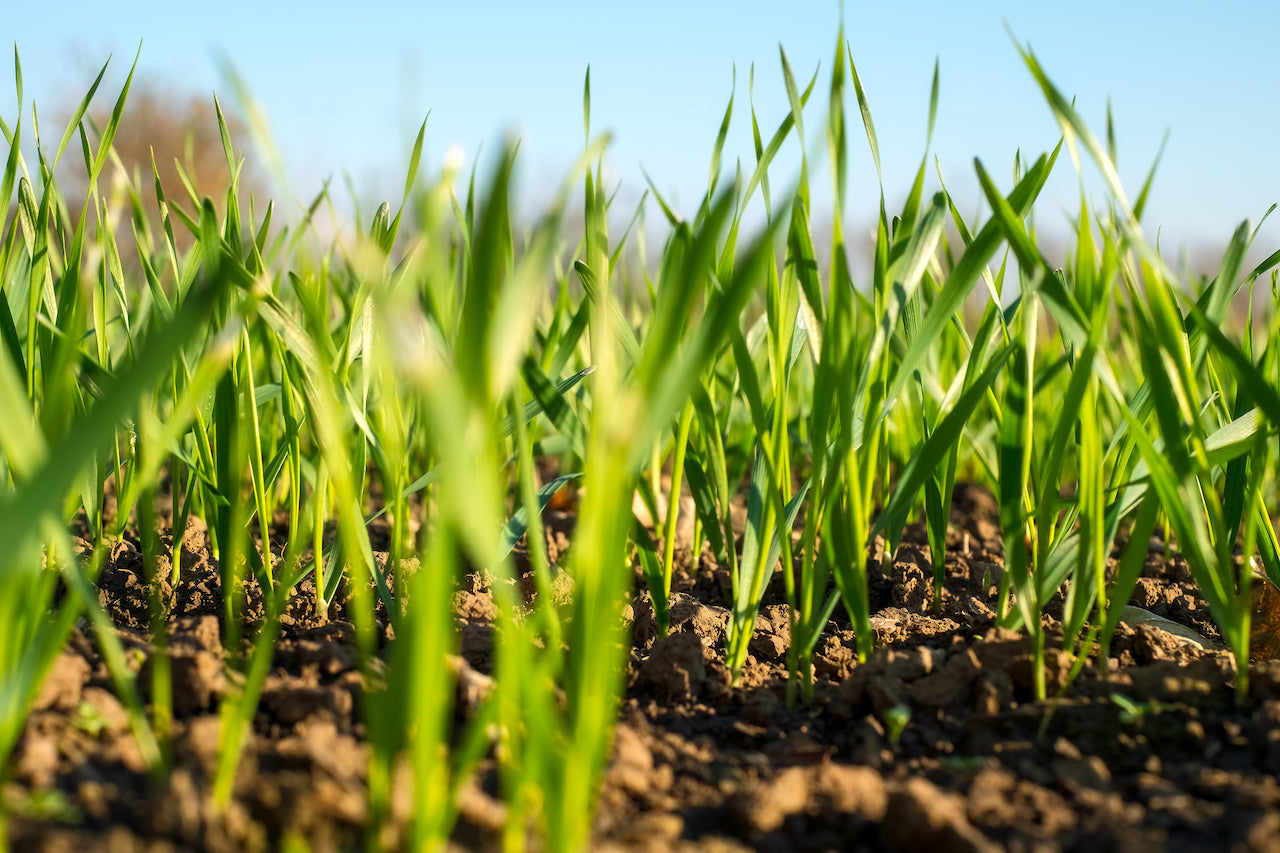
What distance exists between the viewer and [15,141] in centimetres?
91

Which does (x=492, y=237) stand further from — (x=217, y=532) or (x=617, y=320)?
(x=217, y=532)

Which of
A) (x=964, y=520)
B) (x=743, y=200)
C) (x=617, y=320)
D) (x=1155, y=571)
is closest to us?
(x=743, y=200)

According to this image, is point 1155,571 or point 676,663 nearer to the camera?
point 676,663

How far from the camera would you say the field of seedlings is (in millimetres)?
490

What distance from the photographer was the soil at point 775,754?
1.76 ft

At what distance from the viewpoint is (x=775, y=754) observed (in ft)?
2.47

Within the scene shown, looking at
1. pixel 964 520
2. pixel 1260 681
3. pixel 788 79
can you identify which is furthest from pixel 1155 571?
pixel 788 79

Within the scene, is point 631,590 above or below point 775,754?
above

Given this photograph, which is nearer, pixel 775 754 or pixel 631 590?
pixel 775 754

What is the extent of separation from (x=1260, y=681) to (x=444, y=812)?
0.71 metres

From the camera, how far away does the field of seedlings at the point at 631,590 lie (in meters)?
0.49

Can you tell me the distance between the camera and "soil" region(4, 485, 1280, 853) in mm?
537

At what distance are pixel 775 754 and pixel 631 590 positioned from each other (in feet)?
1.90

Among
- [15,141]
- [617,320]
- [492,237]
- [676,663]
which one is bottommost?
[676,663]
